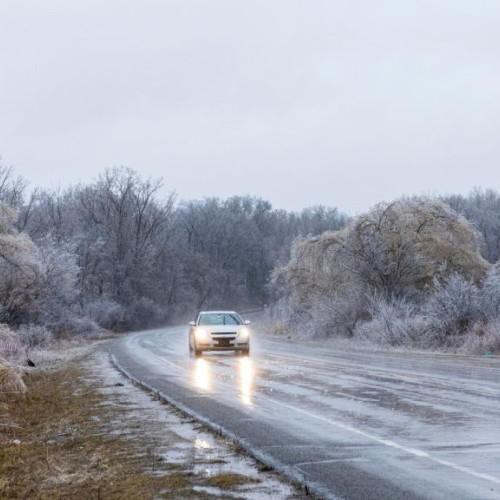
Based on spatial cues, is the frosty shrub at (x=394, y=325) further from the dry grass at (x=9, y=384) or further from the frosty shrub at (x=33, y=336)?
the dry grass at (x=9, y=384)

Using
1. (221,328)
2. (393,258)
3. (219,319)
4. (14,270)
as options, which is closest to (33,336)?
(14,270)

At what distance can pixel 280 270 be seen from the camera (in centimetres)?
4897

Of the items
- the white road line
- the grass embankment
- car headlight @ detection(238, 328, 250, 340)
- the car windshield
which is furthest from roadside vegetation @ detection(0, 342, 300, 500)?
A: the car windshield

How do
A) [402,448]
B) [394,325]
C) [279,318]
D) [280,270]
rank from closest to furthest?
[402,448] → [394,325] → [280,270] → [279,318]

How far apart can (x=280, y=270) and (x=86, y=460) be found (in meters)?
39.8

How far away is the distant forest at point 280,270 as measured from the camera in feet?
114

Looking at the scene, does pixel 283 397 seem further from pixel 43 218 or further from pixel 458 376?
pixel 43 218

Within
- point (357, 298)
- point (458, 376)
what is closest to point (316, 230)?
point (357, 298)

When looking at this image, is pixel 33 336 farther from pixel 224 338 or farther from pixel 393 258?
pixel 393 258

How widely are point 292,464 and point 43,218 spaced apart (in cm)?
8475

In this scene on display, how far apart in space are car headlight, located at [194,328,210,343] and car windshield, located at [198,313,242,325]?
94 cm

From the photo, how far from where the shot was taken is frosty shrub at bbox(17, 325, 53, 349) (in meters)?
37.0

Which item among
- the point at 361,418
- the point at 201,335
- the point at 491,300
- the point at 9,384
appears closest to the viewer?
the point at 361,418

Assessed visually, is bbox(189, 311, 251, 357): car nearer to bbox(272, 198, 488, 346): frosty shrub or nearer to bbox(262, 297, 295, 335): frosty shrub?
bbox(272, 198, 488, 346): frosty shrub
